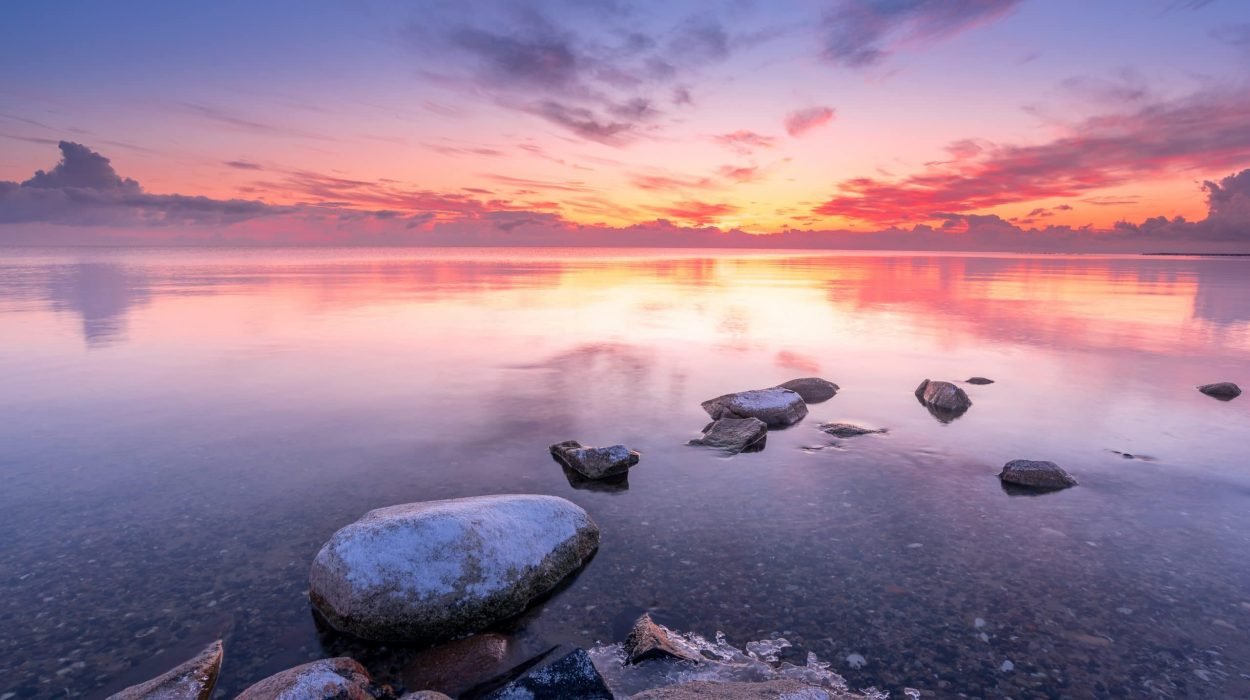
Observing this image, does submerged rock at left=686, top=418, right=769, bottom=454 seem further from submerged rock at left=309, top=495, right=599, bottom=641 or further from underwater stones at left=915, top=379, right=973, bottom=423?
submerged rock at left=309, top=495, right=599, bottom=641

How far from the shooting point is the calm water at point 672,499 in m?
6.69

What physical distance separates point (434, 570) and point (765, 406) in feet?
29.5

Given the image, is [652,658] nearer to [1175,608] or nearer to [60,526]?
[1175,608]

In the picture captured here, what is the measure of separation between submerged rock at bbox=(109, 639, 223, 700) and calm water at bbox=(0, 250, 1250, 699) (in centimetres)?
21

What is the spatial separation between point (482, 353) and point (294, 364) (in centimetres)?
572

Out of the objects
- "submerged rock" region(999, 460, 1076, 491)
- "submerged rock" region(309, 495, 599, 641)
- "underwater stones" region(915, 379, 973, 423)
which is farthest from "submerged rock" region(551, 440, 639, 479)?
"underwater stones" region(915, 379, 973, 423)

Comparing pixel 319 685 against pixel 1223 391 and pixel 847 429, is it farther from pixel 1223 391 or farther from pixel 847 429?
pixel 1223 391

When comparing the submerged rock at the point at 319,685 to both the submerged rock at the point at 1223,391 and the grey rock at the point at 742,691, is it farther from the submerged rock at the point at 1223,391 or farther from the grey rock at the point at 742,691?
the submerged rock at the point at 1223,391

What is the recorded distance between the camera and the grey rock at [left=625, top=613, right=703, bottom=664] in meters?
6.35

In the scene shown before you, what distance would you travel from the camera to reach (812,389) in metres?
16.4

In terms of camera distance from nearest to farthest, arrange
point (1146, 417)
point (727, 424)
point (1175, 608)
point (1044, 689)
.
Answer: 1. point (1044, 689)
2. point (1175, 608)
3. point (727, 424)
4. point (1146, 417)

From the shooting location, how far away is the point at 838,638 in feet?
22.4

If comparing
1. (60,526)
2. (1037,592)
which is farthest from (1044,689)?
(60,526)

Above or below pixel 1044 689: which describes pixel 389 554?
above
